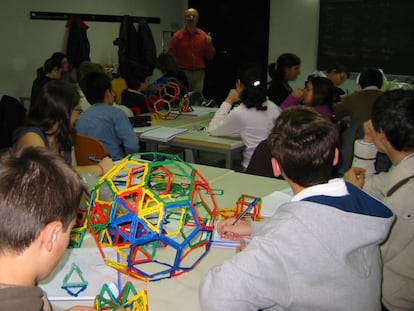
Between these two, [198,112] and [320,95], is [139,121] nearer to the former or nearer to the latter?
[198,112]

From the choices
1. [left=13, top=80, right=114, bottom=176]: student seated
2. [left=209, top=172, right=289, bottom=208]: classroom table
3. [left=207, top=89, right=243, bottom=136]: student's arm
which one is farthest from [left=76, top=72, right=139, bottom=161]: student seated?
[left=209, top=172, right=289, bottom=208]: classroom table

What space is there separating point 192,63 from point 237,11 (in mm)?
1519

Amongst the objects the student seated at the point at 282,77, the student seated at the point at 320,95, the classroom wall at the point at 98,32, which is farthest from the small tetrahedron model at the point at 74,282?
the classroom wall at the point at 98,32

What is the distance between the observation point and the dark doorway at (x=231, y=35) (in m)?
7.41

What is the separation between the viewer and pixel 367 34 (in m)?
6.27

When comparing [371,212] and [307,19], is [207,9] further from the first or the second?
[371,212]

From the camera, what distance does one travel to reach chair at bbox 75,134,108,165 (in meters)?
2.77

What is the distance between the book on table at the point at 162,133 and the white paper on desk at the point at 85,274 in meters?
1.92

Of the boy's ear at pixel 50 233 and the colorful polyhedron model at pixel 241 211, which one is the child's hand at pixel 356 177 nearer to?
the colorful polyhedron model at pixel 241 211

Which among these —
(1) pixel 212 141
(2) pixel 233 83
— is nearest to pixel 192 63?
(2) pixel 233 83

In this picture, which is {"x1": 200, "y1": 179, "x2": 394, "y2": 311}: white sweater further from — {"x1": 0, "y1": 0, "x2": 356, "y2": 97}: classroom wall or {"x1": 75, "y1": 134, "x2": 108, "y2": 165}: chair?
{"x1": 0, "y1": 0, "x2": 356, "y2": 97}: classroom wall

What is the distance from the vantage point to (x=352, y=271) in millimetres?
1186

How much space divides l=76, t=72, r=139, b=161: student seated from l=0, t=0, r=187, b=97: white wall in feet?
10.1

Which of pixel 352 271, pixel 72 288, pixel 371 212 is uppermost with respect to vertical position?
pixel 371 212
